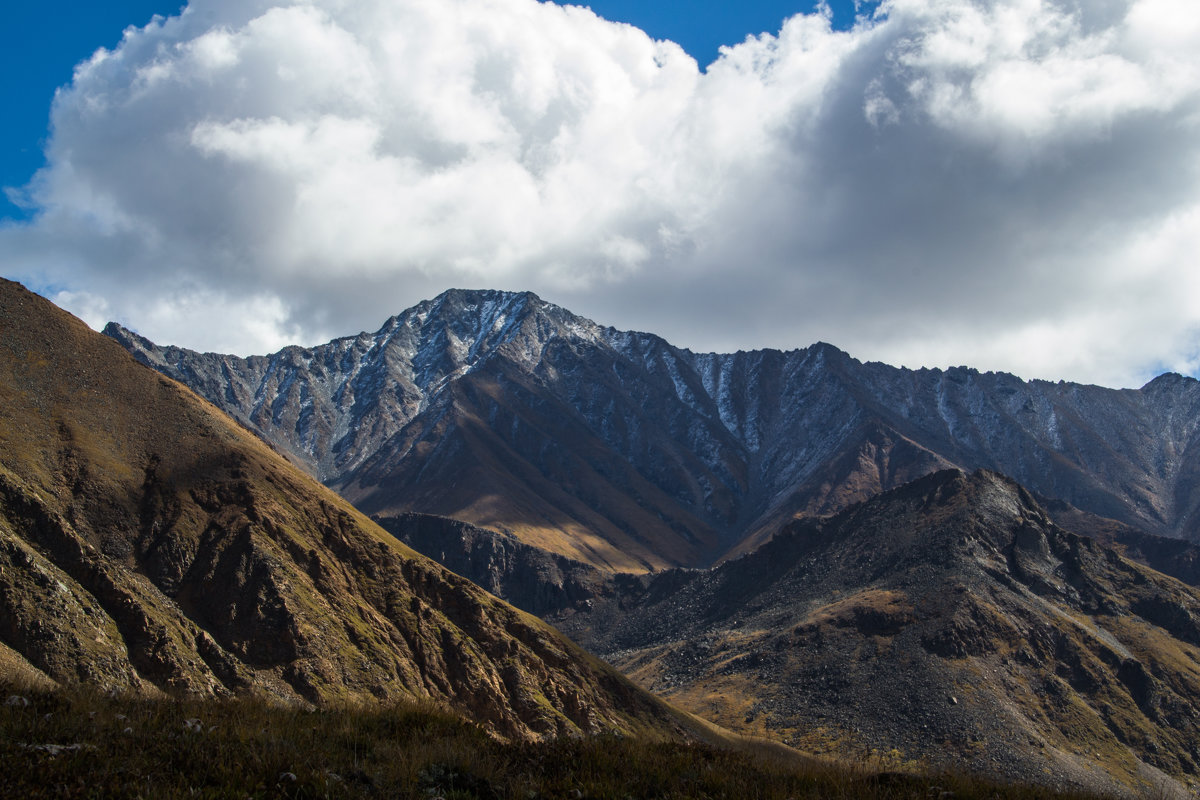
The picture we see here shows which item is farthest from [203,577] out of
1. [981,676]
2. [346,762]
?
[981,676]

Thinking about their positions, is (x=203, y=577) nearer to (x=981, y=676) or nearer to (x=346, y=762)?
(x=346, y=762)

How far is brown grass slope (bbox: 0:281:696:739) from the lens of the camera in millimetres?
71250

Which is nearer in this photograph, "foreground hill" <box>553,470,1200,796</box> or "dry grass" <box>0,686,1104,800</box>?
"dry grass" <box>0,686,1104,800</box>

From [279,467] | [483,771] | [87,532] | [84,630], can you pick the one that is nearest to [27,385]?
[87,532]

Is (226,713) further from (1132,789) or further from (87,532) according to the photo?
(1132,789)

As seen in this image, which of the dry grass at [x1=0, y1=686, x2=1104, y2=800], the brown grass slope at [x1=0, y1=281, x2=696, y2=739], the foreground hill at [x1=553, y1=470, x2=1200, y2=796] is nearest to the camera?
the dry grass at [x1=0, y1=686, x2=1104, y2=800]

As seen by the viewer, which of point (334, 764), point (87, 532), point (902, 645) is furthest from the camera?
point (902, 645)

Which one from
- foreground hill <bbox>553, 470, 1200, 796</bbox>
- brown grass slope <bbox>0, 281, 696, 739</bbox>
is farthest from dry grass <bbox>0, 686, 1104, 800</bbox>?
foreground hill <bbox>553, 470, 1200, 796</bbox>

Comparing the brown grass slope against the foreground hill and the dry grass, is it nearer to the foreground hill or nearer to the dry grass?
the dry grass

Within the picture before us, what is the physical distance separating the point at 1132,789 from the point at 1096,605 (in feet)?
241

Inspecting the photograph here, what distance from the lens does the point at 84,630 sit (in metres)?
68.1

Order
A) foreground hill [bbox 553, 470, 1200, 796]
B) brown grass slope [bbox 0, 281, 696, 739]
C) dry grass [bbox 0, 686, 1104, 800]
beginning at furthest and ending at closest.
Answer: foreground hill [bbox 553, 470, 1200, 796] → brown grass slope [bbox 0, 281, 696, 739] → dry grass [bbox 0, 686, 1104, 800]

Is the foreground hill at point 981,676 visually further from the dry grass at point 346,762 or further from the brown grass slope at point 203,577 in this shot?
the dry grass at point 346,762

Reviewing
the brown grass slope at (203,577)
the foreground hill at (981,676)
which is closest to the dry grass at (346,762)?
the brown grass slope at (203,577)
